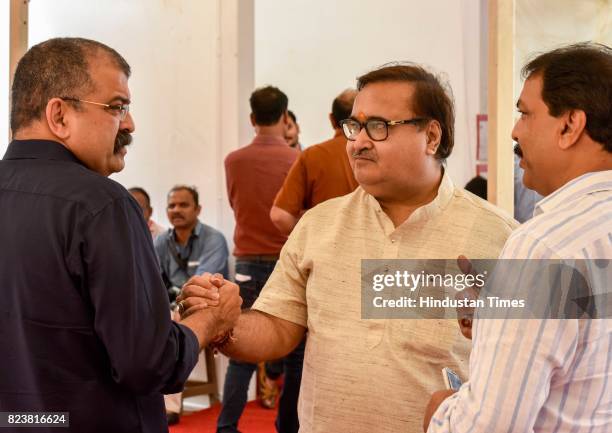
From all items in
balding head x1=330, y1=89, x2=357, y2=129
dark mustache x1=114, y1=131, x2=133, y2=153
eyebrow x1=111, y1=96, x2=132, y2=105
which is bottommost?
dark mustache x1=114, y1=131, x2=133, y2=153

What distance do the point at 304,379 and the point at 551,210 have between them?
96cm

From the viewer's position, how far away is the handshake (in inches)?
80.6

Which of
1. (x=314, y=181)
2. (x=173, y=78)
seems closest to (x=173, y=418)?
(x=314, y=181)

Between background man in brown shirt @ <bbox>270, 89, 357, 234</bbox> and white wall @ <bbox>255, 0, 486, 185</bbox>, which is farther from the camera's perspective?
white wall @ <bbox>255, 0, 486, 185</bbox>

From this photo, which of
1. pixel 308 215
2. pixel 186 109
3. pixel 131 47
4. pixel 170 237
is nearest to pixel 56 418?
pixel 308 215

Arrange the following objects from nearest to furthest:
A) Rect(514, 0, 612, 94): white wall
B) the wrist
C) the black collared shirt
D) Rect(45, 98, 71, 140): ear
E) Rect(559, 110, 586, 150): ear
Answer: Rect(559, 110, 586, 150): ear → the black collared shirt → Rect(45, 98, 71, 140): ear → the wrist → Rect(514, 0, 612, 94): white wall

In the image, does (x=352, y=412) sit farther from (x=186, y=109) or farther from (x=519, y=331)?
(x=186, y=109)

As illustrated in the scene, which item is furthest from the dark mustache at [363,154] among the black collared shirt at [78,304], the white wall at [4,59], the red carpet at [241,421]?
the red carpet at [241,421]

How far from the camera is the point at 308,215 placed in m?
2.32

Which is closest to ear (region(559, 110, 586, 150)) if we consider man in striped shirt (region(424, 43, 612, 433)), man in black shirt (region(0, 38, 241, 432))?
man in striped shirt (region(424, 43, 612, 433))

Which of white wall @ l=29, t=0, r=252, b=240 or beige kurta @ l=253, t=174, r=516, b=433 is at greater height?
white wall @ l=29, t=0, r=252, b=240

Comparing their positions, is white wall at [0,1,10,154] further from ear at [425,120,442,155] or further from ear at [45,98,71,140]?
ear at [425,120,442,155]

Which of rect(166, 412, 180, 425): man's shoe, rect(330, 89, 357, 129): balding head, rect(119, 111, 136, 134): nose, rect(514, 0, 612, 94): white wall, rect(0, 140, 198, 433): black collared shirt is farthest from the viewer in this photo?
rect(166, 412, 180, 425): man's shoe

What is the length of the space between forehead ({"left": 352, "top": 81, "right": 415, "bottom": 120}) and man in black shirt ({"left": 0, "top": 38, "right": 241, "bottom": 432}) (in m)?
0.78
